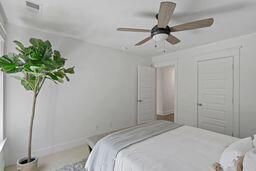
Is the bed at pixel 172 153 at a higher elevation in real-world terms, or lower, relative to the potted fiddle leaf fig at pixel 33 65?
lower

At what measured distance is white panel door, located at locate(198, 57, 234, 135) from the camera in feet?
9.94

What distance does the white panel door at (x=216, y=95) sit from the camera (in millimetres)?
3029

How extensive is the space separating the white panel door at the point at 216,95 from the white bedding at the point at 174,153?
4.56ft

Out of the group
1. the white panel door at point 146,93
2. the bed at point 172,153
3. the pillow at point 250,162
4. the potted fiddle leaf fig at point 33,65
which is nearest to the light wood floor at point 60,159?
the potted fiddle leaf fig at point 33,65

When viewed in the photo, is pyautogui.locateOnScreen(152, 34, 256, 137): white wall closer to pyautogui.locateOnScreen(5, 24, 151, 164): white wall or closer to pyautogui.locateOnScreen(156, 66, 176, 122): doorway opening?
pyautogui.locateOnScreen(5, 24, 151, 164): white wall

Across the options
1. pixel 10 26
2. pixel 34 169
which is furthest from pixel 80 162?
pixel 10 26

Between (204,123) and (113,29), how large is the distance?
3152 mm

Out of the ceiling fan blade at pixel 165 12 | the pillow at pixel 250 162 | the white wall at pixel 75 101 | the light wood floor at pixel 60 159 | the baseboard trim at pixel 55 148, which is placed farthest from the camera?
the baseboard trim at pixel 55 148

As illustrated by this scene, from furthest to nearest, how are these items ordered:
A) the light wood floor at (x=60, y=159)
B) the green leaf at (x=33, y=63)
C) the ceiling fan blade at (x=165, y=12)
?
the light wood floor at (x=60, y=159) → the green leaf at (x=33, y=63) → the ceiling fan blade at (x=165, y=12)

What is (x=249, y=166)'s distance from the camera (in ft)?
3.21

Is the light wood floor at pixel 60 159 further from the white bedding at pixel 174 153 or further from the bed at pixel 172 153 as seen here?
the white bedding at pixel 174 153

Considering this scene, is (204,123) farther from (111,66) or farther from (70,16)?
(70,16)

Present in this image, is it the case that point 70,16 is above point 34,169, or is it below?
above

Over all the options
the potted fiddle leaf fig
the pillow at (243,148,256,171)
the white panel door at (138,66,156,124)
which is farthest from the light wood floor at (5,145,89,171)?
the pillow at (243,148,256,171)
